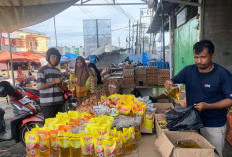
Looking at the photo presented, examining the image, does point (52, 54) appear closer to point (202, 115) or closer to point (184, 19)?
point (202, 115)

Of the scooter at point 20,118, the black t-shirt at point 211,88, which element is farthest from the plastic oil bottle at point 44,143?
the scooter at point 20,118

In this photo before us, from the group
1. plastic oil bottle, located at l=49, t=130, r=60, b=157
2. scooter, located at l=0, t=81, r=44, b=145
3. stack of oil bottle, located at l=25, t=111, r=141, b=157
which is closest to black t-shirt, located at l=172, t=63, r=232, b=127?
stack of oil bottle, located at l=25, t=111, r=141, b=157

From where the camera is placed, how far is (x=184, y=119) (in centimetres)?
180

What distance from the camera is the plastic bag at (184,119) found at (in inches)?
69.3

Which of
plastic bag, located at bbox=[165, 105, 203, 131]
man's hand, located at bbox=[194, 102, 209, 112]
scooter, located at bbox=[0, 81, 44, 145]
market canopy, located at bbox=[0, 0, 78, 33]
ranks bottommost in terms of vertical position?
scooter, located at bbox=[0, 81, 44, 145]

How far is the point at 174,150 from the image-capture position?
1.46m

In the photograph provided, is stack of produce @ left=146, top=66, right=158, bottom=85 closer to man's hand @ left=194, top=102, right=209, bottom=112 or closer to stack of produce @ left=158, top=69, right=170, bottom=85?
stack of produce @ left=158, top=69, right=170, bottom=85

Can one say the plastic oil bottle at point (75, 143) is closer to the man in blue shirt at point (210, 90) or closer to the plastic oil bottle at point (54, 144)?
the plastic oil bottle at point (54, 144)

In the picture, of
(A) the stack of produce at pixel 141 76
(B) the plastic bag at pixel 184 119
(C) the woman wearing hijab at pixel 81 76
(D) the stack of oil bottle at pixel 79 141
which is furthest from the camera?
(C) the woman wearing hijab at pixel 81 76

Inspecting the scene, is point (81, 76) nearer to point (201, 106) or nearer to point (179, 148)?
point (201, 106)

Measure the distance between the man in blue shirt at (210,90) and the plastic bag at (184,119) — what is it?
83 millimetres

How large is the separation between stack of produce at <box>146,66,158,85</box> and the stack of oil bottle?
331 cm

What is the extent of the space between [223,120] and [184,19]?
6323 mm

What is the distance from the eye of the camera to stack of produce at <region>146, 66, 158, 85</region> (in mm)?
4949
